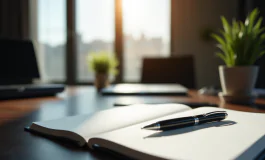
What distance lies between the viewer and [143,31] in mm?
3785

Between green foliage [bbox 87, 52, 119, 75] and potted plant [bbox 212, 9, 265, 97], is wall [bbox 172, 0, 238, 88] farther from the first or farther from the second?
potted plant [bbox 212, 9, 265, 97]

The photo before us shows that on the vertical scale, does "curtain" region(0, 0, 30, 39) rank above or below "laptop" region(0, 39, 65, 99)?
above

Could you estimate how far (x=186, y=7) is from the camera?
3.71m

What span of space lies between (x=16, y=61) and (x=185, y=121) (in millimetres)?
1008

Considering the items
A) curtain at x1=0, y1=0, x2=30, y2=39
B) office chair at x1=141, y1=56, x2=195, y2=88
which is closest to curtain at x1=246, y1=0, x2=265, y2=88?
office chair at x1=141, y1=56, x2=195, y2=88

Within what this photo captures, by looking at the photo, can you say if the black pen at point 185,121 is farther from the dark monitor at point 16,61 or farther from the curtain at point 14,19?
the curtain at point 14,19

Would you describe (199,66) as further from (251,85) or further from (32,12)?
(251,85)

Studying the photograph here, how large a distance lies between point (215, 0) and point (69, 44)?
2287 mm

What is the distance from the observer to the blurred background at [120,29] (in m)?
3.67

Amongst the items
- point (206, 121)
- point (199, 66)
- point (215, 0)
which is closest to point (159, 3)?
point (215, 0)

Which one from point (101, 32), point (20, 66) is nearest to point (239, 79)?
point (20, 66)

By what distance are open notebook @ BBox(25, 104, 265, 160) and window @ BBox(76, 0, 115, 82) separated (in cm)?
342

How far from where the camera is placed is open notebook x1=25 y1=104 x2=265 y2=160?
267 mm

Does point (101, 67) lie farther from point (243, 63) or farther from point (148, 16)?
point (148, 16)
